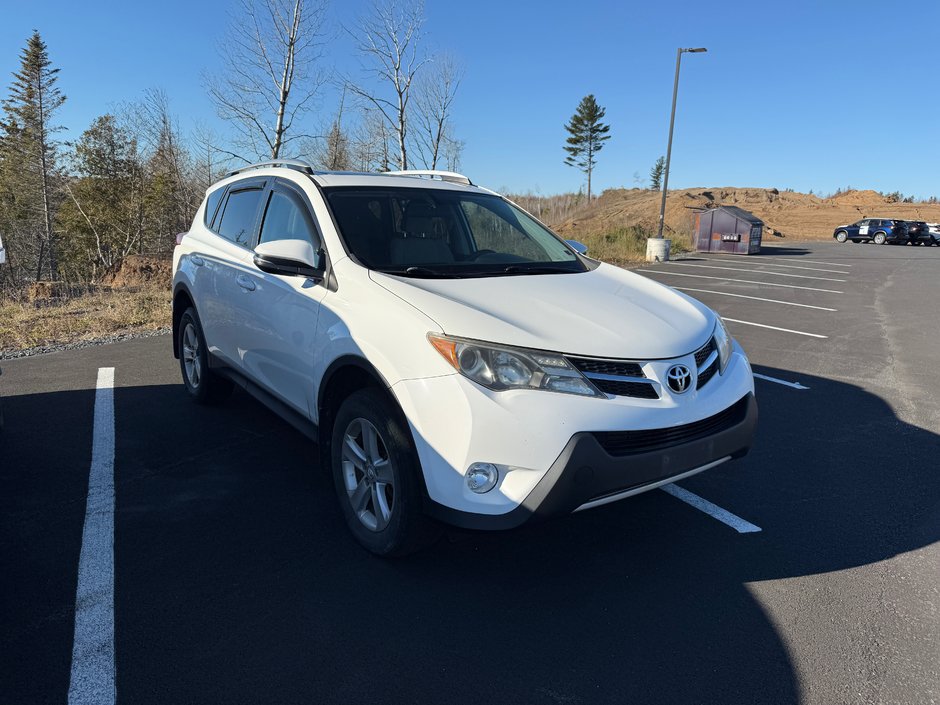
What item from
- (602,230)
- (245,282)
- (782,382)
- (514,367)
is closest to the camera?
(514,367)

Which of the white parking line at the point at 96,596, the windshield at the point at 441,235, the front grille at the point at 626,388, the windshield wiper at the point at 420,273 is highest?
the windshield at the point at 441,235

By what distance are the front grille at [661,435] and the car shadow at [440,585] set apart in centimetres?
69

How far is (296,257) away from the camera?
3.22m

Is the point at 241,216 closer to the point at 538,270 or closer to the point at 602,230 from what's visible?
the point at 538,270

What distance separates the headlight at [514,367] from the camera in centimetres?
254

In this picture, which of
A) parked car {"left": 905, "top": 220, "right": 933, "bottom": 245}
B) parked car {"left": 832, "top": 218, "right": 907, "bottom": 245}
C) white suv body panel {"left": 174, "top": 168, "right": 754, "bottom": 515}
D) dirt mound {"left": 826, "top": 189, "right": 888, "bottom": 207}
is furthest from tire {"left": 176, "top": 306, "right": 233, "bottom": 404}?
dirt mound {"left": 826, "top": 189, "right": 888, "bottom": 207}

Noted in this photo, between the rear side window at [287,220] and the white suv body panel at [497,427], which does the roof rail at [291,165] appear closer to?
the rear side window at [287,220]

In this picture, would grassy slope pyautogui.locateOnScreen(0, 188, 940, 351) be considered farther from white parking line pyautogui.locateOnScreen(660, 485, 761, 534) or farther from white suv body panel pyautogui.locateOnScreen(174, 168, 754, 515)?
white parking line pyautogui.locateOnScreen(660, 485, 761, 534)

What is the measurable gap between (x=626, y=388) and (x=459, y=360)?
0.70 meters

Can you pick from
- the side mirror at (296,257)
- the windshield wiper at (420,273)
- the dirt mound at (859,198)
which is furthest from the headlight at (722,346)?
the dirt mound at (859,198)

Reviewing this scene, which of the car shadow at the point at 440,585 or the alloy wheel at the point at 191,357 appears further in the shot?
the alloy wheel at the point at 191,357

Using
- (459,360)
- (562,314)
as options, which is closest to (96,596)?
(459,360)

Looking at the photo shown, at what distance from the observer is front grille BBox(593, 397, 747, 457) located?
2.57m

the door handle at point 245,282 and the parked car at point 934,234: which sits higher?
the parked car at point 934,234
